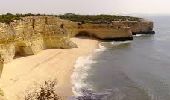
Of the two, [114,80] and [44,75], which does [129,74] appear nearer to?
[114,80]

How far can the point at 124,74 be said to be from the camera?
35.9 m

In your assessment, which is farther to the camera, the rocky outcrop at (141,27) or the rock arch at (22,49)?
the rocky outcrop at (141,27)

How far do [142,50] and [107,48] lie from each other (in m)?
5.40

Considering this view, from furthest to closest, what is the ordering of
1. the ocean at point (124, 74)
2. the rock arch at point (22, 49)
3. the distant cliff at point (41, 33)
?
the rock arch at point (22, 49)
the distant cliff at point (41, 33)
the ocean at point (124, 74)

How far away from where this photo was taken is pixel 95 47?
184ft

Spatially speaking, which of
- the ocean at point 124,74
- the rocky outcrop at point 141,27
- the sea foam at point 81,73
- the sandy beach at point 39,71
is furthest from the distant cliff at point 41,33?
the rocky outcrop at point 141,27

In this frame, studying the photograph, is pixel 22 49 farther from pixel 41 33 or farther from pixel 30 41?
pixel 41 33

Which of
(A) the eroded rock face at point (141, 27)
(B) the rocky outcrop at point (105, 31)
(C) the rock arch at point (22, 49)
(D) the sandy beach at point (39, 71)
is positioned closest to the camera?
(D) the sandy beach at point (39, 71)

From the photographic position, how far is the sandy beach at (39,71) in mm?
26767

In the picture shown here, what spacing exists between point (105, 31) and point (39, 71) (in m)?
34.3

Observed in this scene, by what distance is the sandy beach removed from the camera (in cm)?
2677

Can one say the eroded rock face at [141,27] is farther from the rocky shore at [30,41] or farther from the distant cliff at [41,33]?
the rocky shore at [30,41]

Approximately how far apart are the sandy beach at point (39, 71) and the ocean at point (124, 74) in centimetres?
98

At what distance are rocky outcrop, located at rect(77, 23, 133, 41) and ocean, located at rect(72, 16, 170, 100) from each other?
34.3 ft
